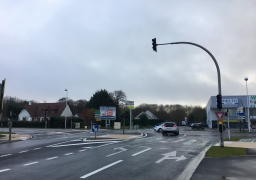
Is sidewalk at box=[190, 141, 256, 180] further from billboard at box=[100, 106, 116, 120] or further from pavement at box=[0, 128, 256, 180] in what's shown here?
billboard at box=[100, 106, 116, 120]

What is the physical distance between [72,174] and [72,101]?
106 metres

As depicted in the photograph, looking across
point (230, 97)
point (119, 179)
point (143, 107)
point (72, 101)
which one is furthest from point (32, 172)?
point (143, 107)

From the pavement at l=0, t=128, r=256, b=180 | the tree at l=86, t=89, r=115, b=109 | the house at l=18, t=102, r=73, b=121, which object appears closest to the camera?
the pavement at l=0, t=128, r=256, b=180

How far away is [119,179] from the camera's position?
8328 millimetres

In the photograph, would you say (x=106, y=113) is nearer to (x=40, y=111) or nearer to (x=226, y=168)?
(x=40, y=111)

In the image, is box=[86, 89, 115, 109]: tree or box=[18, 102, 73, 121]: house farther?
box=[86, 89, 115, 109]: tree

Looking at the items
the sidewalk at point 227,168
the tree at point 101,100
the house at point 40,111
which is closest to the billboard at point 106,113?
the tree at point 101,100

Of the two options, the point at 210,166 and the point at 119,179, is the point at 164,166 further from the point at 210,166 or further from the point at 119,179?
the point at 119,179

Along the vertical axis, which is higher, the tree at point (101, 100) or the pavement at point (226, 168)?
the tree at point (101, 100)

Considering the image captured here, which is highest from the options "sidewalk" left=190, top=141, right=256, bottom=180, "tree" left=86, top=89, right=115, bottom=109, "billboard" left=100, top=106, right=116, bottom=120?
"tree" left=86, top=89, right=115, bottom=109

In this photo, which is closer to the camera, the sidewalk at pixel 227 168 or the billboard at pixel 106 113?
the sidewalk at pixel 227 168

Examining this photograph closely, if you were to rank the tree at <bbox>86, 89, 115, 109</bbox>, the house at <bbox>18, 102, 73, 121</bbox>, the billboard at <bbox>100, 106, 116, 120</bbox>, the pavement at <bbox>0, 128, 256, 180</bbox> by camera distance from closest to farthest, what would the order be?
the pavement at <bbox>0, 128, 256, 180</bbox>, the billboard at <bbox>100, 106, 116, 120</bbox>, the house at <bbox>18, 102, 73, 121</bbox>, the tree at <bbox>86, 89, 115, 109</bbox>

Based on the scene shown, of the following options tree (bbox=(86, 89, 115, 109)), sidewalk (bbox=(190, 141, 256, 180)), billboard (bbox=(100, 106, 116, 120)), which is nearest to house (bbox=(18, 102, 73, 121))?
tree (bbox=(86, 89, 115, 109))

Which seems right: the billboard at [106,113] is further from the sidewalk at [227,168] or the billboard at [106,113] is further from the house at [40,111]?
the sidewalk at [227,168]
